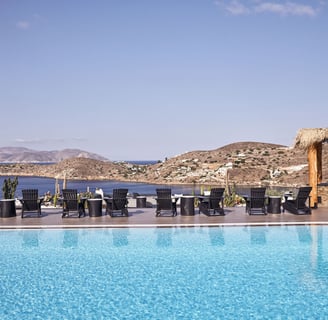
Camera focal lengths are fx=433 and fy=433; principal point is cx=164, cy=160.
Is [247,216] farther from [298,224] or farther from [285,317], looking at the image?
[285,317]

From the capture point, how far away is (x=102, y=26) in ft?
79.3

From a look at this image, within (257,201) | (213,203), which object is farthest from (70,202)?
(257,201)

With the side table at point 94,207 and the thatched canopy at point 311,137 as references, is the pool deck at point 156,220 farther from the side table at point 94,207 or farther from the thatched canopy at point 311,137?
the thatched canopy at point 311,137

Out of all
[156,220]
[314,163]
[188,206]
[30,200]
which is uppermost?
[314,163]

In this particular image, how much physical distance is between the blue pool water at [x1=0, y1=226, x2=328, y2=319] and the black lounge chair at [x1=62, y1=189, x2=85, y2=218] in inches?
64.4

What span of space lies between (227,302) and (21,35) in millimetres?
24107

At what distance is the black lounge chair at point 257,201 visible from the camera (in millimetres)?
12792

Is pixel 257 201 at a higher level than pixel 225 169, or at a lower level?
lower

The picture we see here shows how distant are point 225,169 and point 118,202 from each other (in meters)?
39.1

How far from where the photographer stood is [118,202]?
13.0 meters

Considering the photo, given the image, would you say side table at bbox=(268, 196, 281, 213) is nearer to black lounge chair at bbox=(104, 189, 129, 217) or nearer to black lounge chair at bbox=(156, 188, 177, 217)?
black lounge chair at bbox=(156, 188, 177, 217)

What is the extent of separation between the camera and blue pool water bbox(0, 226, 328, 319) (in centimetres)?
589

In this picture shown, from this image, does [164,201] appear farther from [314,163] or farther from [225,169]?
[225,169]

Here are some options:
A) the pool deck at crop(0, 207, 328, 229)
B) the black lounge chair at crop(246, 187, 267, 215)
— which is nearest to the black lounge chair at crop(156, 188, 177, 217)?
the pool deck at crop(0, 207, 328, 229)
